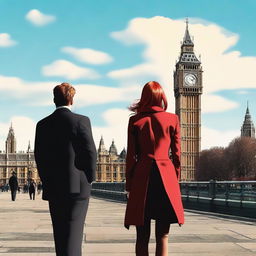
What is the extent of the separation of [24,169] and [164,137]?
16626cm

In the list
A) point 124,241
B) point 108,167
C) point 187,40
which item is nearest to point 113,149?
point 108,167

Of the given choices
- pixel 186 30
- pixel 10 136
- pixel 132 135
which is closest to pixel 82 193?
pixel 132 135

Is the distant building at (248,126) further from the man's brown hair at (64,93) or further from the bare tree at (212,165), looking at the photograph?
the man's brown hair at (64,93)

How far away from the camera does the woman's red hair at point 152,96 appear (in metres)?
4.96

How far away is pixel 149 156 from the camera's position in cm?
484

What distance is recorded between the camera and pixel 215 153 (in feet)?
340

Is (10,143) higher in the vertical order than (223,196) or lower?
higher

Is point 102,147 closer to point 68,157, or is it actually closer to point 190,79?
point 190,79

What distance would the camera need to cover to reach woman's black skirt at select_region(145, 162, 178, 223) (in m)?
4.72

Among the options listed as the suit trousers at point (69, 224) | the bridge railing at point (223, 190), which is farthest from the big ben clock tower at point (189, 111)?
the suit trousers at point (69, 224)

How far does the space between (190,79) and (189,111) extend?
6.09 m

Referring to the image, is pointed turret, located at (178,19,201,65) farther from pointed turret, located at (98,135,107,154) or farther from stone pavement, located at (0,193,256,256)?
stone pavement, located at (0,193,256,256)

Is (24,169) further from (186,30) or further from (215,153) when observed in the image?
(215,153)

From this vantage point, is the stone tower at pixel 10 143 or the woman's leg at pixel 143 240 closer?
the woman's leg at pixel 143 240
